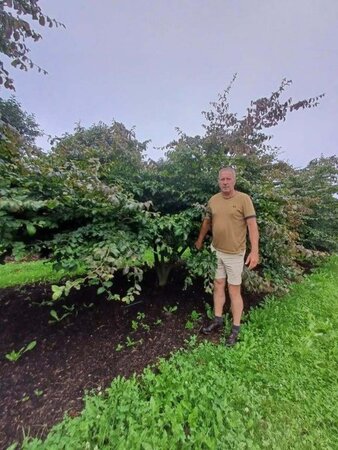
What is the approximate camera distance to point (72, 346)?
1.99 metres

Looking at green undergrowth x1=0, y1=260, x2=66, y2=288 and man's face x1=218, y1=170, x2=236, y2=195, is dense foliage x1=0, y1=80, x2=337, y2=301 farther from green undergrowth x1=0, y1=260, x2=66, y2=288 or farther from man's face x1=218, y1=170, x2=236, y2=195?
green undergrowth x1=0, y1=260, x2=66, y2=288

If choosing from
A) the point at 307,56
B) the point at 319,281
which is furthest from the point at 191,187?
the point at 307,56

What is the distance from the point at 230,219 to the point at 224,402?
4.45 ft

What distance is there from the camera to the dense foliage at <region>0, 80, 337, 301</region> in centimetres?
171

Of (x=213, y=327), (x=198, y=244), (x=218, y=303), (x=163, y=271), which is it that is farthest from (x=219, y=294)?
(x=163, y=271)

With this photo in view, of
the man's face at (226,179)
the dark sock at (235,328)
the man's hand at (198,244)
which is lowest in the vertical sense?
the dark sock at (235,328)

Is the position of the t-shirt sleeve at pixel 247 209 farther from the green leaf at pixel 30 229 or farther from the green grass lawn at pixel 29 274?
the green leaf at pixel 30 229

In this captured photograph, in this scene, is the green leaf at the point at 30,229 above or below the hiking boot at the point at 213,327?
above

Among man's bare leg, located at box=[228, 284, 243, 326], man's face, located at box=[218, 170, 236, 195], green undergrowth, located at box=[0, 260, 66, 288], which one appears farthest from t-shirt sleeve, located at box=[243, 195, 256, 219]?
green undergrowth, located at box=[0, 260, 66, 288]

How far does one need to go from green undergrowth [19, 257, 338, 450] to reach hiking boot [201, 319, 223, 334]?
21 centimetres

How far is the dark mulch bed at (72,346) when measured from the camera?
1.45 meters

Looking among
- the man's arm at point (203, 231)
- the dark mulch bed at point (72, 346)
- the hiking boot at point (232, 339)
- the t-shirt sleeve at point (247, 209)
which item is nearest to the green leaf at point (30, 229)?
the dark mulch bed at point (72, 346)

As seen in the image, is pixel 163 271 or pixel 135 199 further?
pixel 163 271

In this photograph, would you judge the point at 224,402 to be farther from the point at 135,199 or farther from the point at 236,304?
the point at 135,199
